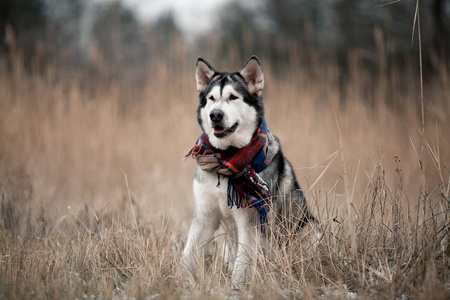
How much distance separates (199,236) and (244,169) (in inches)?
24.8

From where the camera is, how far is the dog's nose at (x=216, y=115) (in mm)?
2277

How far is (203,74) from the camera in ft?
8.91

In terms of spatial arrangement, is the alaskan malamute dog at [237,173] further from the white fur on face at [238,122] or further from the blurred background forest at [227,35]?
the blurred background forest at [227,35]

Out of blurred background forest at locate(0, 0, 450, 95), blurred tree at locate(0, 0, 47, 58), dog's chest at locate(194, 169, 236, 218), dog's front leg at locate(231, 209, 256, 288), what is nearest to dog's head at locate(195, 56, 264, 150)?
dog's chest at locate(194, 169, 236, 218)

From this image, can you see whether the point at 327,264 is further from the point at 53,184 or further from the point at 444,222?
the point at 53,184

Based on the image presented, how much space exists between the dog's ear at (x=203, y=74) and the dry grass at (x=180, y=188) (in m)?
0.96

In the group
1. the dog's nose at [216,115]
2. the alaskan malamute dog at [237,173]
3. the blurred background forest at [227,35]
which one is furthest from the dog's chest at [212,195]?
the blurred background forest at [227,35]

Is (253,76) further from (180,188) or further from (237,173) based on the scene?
(180,188)

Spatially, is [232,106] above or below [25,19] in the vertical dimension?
below

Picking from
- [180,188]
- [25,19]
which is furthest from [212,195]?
[25,19]

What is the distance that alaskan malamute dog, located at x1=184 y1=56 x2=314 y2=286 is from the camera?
2.30m

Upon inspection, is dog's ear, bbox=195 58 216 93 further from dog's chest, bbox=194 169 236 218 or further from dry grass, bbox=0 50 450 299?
dry grass, bbox=0 50 450 299

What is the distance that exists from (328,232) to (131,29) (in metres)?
9.35

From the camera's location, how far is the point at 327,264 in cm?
208
